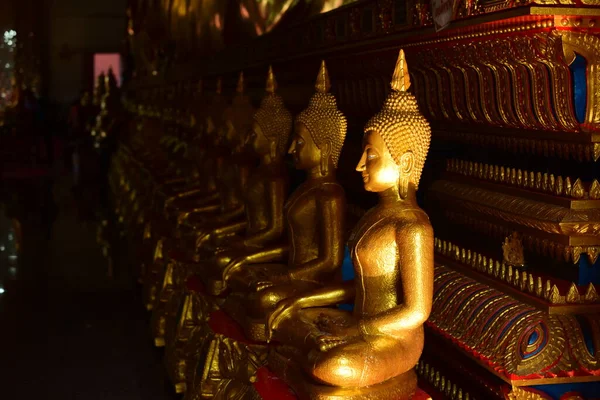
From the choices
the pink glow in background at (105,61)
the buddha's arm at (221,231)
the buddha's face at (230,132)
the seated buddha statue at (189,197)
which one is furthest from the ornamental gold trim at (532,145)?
the pink glow in background at (105,61)

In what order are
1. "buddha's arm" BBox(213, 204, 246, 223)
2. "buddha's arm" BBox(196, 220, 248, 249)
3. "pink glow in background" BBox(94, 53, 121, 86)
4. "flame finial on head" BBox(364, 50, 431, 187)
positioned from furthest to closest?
"pink glow in background" BBox(94, 53, 121, 86) < "buddha's arm" BBox(213, 204, 246, 223) < "buddha's arm" BBox(196, 220, 248, 249) < "flame finial on head" BBox(364, 50, 431, 187)

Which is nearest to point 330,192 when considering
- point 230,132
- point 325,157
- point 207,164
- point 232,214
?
point 325,157

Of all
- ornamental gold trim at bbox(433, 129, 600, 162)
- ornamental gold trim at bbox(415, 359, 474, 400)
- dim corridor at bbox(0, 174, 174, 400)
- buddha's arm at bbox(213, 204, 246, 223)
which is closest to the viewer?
ornamental gold trim at bbox(433, 129, 600, 162)

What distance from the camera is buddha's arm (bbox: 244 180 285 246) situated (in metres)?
3.49

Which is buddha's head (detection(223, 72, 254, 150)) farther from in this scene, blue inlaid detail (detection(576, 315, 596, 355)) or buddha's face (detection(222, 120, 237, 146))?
blue inlaid detail (detection(576, 315, 596, 355))

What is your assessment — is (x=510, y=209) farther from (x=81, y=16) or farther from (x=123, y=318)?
(x=81, y=16)

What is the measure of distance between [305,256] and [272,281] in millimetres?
162

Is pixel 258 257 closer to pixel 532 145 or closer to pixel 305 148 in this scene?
pixel 305 148

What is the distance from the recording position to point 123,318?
564 centimetres

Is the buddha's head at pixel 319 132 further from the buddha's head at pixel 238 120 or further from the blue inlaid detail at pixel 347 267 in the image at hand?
the buddha's head at pixel 238 120

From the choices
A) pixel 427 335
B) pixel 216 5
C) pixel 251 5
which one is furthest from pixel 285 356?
pixel 216 5

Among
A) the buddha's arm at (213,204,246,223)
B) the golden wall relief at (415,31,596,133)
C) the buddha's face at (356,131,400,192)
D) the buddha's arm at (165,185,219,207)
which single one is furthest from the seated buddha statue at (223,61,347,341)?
the buddha's arm at (165,185,219,207)

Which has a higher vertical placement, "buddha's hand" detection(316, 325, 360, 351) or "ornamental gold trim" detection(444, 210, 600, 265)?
"ornamental gold trim" detection(444, 210, 600, 265)

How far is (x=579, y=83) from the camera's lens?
200cm
